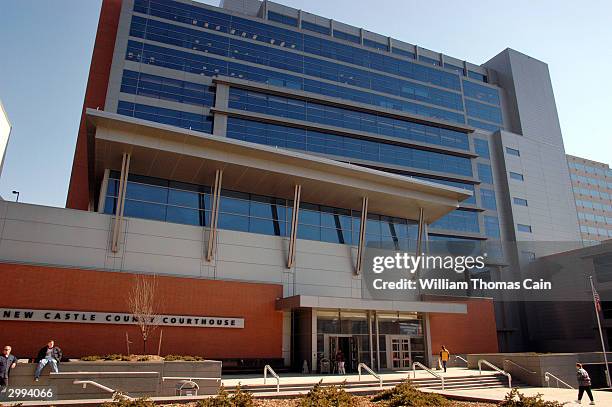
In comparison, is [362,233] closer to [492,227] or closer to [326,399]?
[326,399]

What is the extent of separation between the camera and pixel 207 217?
28.8 metres

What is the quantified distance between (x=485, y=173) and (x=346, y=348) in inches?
1519

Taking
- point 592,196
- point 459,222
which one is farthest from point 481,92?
point 592,196

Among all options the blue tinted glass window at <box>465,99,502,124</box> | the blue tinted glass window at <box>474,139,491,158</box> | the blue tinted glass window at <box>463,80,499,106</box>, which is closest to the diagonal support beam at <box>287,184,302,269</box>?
the blue tinted glass window at <box>474,139,491,158</box>

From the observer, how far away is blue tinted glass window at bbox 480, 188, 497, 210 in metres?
57.3

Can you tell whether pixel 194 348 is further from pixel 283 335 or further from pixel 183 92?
pixel 183 92

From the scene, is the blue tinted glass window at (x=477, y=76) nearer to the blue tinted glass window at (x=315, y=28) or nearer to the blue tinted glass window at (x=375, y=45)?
the blue tinted glass window at (x=375, y=45)

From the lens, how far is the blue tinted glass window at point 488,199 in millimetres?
57281

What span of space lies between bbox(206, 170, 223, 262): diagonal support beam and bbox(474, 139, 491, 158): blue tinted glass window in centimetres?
4124

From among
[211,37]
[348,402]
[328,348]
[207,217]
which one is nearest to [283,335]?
[328,348]

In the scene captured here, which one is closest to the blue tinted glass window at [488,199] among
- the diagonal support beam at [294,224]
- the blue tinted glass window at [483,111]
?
the blue tinted glass window at [483,111]

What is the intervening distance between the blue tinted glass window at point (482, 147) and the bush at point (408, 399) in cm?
5136

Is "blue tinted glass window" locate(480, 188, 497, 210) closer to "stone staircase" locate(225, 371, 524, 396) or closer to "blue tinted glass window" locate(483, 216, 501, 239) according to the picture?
"blue tinted glass window" locate(483, 216, 501, 239)

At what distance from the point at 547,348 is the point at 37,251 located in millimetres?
51391
